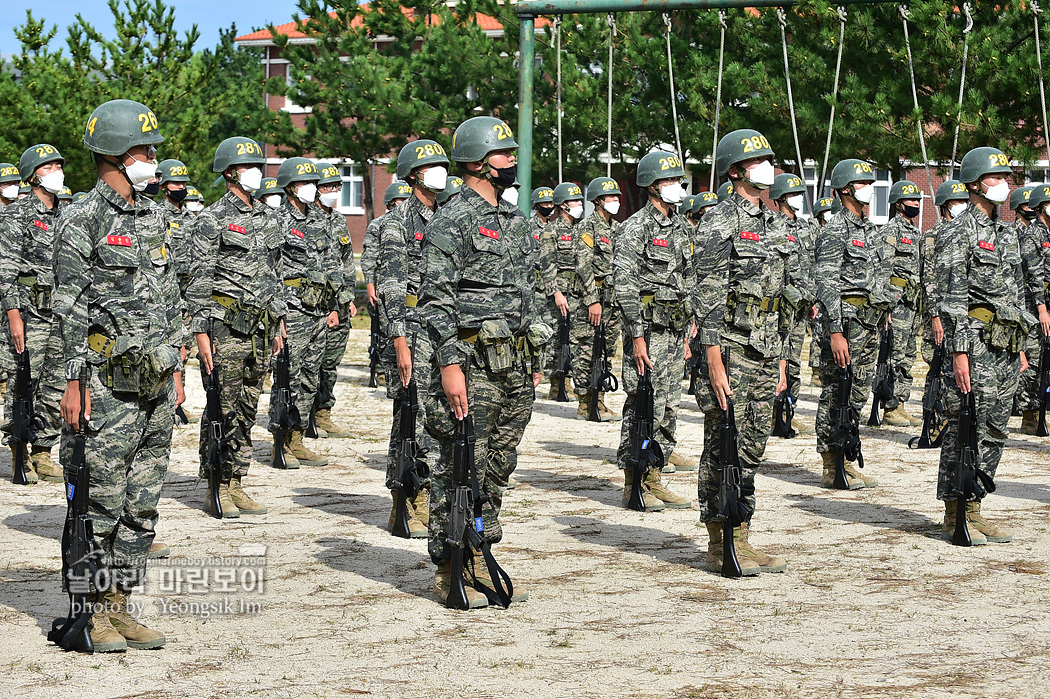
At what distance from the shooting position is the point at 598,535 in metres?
8.75

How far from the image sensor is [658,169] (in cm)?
988

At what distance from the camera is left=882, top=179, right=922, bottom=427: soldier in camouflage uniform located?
1346 centimetres

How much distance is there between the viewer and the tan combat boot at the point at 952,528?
849 cm

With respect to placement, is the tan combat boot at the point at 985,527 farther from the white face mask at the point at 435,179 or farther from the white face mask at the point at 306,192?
the white face mask at the point at 306,192

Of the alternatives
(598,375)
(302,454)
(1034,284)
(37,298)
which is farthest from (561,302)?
(37,298)

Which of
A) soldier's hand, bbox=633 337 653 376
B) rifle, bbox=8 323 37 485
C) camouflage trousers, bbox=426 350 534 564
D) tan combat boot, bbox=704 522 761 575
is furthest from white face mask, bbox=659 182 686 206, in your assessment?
rifle, bbox=8 323 37 485

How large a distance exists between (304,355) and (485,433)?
490 centimetres

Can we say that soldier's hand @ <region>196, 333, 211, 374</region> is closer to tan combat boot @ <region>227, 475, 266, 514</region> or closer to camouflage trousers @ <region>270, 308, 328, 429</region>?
tan combat boot @ <region>227, 475, 266, 514</region>

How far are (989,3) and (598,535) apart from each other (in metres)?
12.6

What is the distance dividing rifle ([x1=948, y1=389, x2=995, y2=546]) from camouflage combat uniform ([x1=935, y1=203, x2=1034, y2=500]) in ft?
0.18

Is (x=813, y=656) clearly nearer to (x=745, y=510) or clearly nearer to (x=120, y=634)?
(x=745, y=510)

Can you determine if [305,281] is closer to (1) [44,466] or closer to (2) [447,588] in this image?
(1) [44,466]

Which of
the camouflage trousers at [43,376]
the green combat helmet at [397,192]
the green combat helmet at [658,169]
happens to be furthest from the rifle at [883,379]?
the camouflage trousers at [43,376]

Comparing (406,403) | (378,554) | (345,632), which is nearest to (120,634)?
(345,632)
